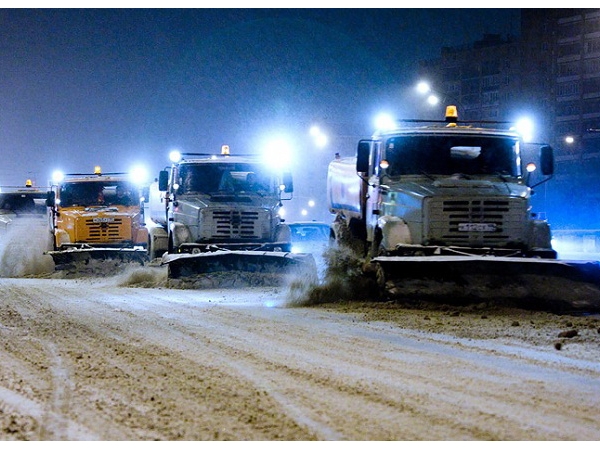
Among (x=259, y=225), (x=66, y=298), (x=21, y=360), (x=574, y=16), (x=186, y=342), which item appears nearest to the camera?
(x=21, y=360)

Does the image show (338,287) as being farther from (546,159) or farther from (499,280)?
(546,159)

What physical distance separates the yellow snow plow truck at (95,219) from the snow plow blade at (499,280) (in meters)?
13.6

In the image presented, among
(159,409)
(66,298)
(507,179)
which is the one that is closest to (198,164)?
(66,298)

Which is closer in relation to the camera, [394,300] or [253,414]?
[253,414]

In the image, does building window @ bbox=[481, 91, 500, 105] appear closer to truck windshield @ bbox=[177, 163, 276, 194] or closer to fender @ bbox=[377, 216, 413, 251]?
truck windshield @ bbox=[177, 163, 276, 194]

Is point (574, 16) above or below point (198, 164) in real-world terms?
above

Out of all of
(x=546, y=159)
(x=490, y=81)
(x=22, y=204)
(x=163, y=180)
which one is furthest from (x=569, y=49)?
(x=546, y=159)

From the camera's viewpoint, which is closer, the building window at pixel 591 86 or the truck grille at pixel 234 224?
the truck grille at pixel 234 224

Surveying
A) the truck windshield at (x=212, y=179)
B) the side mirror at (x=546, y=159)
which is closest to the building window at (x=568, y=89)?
the truck windshield at (x=212, y=179)

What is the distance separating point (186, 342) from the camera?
380 inches

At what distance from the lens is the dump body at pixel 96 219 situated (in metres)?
25.6

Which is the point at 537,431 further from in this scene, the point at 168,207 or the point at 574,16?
the point at 574,16

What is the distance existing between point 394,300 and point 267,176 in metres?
7.19

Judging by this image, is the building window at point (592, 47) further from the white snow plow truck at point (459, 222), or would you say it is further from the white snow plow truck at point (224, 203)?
the white snow plow truck at point (459, 222)
